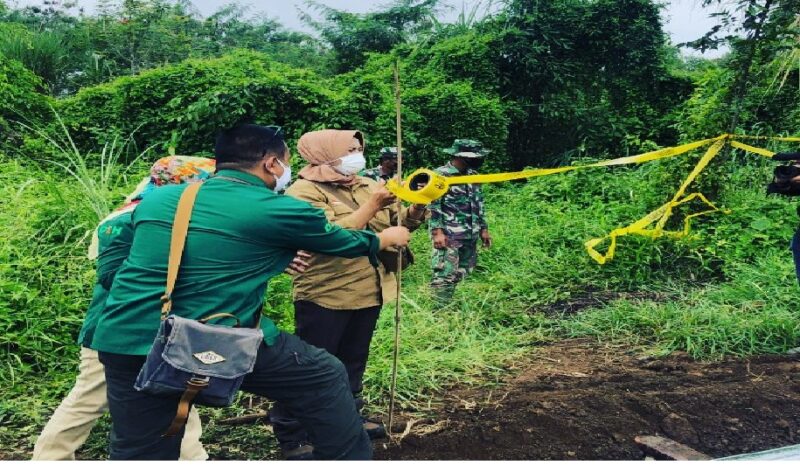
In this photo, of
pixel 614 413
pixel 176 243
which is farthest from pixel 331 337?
pixel 614 413

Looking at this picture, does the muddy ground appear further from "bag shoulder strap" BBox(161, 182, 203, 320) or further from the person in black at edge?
"bag shoulder strap" BBox(161, 182, 203, 320)

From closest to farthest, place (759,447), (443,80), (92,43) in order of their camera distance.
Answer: (759,447) → (443,80) → (92,43)

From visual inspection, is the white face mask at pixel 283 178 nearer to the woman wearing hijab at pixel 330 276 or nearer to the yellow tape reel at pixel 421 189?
the yellow tape reel at pixel 421 189

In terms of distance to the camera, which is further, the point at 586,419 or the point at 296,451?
the point at 586,419

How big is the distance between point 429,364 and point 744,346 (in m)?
2.26

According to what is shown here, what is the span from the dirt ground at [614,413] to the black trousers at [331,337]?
0.40m

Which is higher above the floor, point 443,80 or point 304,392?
point 443,80

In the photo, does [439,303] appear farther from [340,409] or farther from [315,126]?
[315,126]

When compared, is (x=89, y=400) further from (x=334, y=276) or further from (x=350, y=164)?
(x=350, y=164)

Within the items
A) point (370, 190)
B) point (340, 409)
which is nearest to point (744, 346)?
point (370, 190)

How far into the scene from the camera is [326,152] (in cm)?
333

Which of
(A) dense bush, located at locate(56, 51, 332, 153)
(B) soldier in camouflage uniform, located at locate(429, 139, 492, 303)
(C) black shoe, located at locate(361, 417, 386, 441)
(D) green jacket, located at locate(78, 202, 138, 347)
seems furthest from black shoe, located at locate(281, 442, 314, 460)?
(A) dense bush, located at locate(56, 51, 332, 153)

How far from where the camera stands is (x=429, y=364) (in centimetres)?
441

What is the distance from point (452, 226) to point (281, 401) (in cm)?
394
